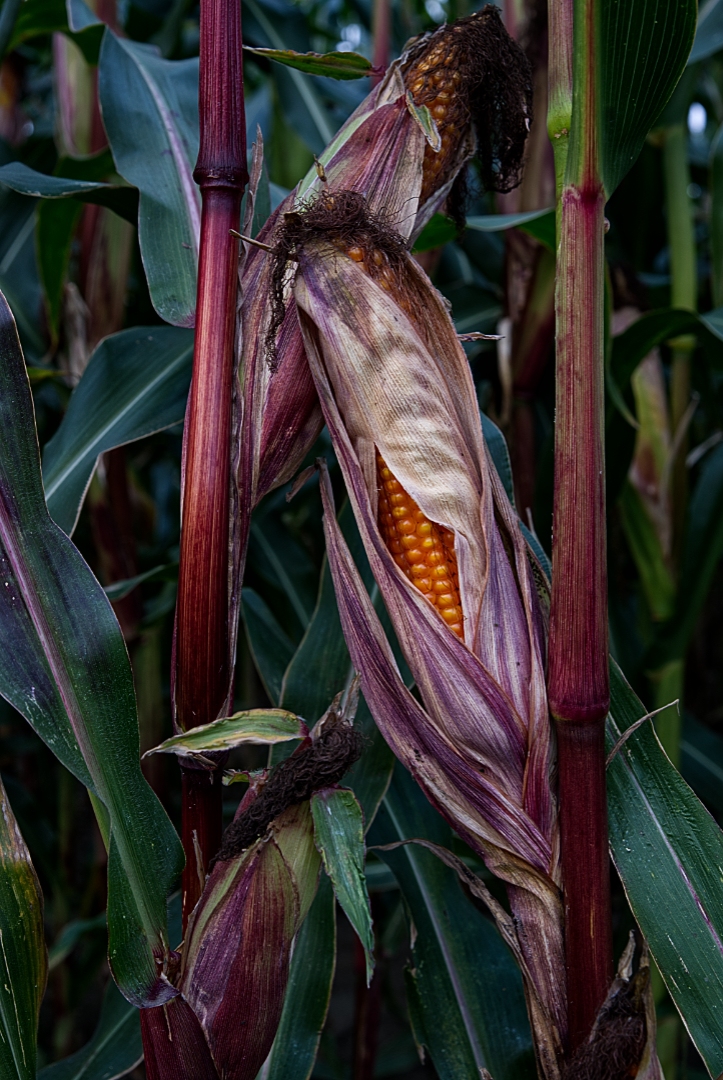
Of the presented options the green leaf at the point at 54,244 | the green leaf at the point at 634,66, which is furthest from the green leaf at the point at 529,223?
the green leaf at the point at 54,244

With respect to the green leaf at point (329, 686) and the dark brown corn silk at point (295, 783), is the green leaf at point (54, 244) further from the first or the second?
the dark brown corn silk at point (295, 783)

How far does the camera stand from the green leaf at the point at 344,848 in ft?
1.31

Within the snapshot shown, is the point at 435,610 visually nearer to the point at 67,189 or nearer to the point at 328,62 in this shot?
the point at 328,62

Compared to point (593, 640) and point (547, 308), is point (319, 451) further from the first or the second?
point (593, 640)

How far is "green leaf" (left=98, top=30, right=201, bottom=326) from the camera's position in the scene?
2.02 feet

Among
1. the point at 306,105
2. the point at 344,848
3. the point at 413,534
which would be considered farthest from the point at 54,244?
the point at 344,848

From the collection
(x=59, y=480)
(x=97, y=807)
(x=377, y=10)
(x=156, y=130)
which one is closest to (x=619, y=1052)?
(x=97, y=807)

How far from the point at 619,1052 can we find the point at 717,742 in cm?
80

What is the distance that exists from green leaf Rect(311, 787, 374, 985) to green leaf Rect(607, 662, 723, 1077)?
179mm

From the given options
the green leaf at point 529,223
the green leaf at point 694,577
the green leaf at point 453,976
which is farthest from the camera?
the green leaf at point 694,577

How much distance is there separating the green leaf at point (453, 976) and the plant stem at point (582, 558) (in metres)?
0.20

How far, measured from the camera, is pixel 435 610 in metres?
0.46

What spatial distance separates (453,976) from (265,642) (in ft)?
1.19

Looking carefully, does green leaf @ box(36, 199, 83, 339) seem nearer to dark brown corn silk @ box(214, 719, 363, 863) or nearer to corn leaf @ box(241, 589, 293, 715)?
corn leaf @ box(241, 589, 293, 715)
